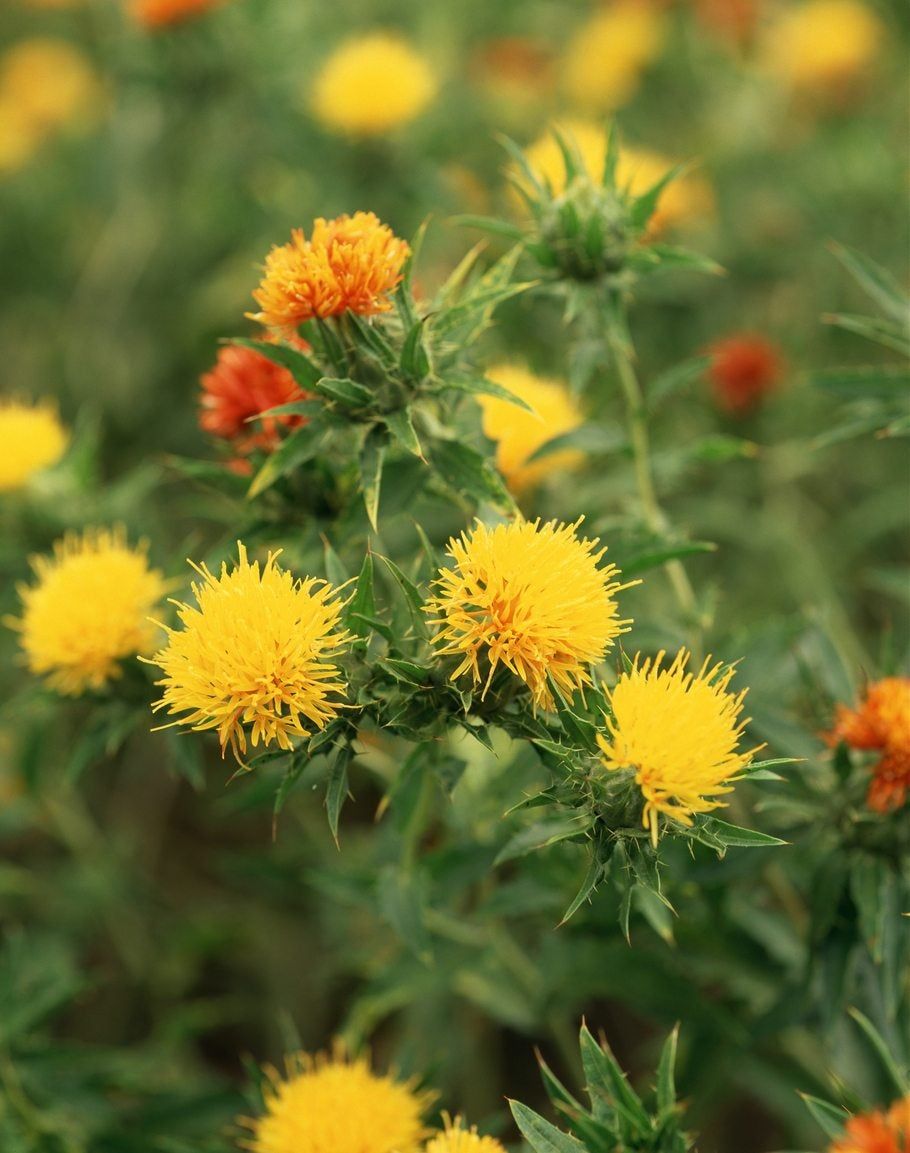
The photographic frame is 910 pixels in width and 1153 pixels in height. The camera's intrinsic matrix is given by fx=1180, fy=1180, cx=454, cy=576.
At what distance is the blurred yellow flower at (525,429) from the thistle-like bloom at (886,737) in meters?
0.71

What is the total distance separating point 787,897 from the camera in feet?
7.43

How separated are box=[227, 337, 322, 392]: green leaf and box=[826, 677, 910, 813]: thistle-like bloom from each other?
3.24ft

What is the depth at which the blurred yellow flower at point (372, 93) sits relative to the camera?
3373 mm

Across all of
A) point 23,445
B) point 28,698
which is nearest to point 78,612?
point 28,698

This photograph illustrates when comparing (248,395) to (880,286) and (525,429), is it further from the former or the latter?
(880,286)

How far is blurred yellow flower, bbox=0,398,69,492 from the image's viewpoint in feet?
7.93

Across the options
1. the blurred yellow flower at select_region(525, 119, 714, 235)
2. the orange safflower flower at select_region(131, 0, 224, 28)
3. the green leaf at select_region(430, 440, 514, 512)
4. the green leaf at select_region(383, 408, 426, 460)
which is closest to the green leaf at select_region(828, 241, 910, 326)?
the blurred yellow flower at select_region(525, 119, 714, 235)

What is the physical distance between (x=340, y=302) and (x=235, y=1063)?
2.43m

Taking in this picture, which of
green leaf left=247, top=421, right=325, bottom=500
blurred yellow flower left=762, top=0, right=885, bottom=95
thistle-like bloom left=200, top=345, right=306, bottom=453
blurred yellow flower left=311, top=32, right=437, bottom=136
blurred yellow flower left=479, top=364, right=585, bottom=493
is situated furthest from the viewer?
blurred yellow flower left=762, top=0, right=885, bottom=95

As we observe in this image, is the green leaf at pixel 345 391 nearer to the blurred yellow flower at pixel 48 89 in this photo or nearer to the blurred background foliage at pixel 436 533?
the blurred background foliage at pixel 436 533

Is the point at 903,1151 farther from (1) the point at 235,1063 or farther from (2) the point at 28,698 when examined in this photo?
(1) the point at 235,1063

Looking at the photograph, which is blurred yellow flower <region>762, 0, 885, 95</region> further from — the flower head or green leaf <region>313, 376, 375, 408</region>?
green leaf <region>313, 376, 375, 408</region>

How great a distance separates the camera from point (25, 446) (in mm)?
2455

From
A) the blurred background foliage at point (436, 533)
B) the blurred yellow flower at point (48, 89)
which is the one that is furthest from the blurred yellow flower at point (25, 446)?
the blurred yellow flower at point (48, 89)
